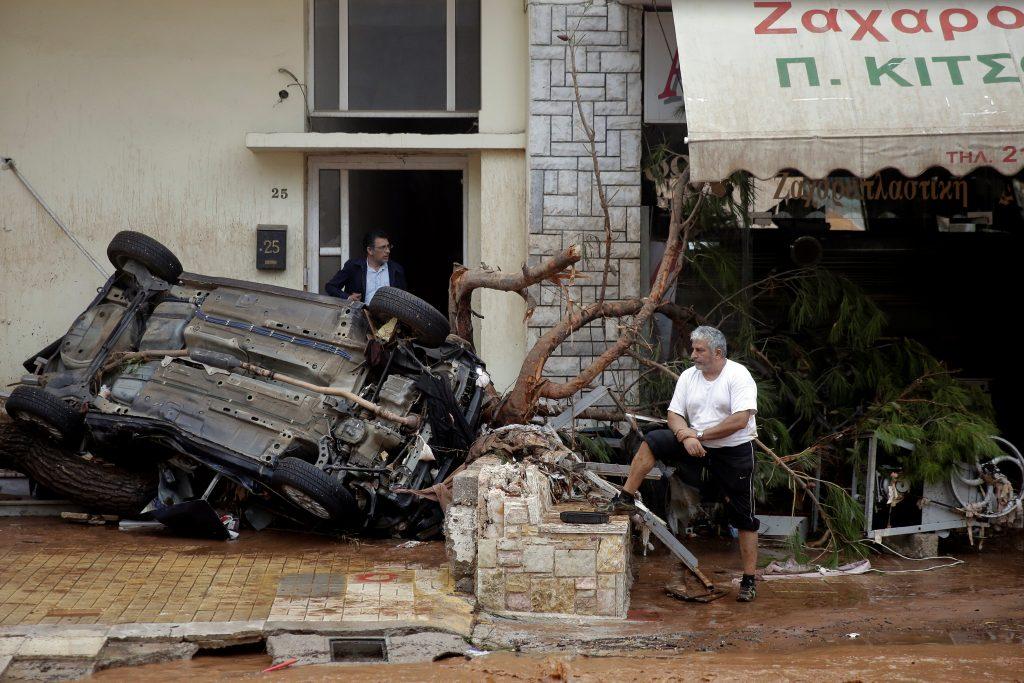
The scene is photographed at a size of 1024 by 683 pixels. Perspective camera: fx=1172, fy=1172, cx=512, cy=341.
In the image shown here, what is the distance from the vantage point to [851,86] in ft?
30.0

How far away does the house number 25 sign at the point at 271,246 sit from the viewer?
37.0 feet

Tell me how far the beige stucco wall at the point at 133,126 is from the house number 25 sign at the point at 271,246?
23 centimetres

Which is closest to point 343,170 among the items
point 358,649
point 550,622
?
point 550,622

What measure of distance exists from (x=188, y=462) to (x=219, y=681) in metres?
3.18

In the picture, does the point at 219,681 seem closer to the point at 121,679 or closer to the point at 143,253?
the point at 121,679

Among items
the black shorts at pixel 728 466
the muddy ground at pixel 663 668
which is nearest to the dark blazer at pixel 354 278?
the black shorts at pixel 728 466

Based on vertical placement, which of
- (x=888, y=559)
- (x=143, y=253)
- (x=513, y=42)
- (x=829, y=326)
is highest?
(x=513, y=42)

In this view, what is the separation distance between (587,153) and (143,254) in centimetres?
405

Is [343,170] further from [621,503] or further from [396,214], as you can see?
[621,503]

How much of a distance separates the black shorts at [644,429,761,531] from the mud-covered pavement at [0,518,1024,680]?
0.59 meters

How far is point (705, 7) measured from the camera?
9.82 metres

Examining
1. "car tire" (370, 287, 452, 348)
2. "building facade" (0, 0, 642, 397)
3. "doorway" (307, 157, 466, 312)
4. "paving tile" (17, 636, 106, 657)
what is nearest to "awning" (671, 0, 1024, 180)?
"car tire" (370, 287, 452, 348)

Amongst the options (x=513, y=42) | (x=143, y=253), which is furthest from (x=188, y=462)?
(x=513, y=42)

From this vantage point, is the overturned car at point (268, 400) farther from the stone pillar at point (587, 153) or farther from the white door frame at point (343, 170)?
the white door frame at point (343, 170)
